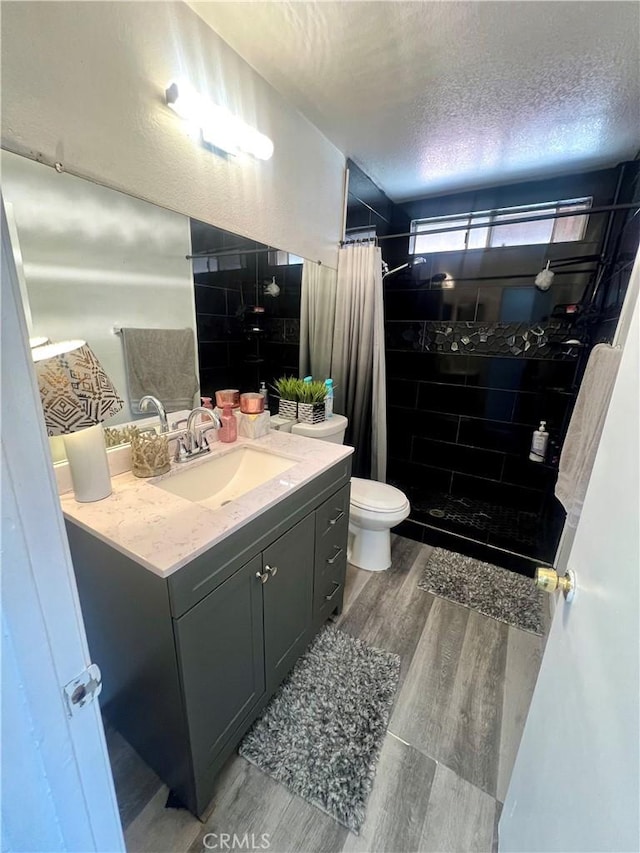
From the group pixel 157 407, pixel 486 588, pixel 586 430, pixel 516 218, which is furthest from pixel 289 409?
pixel 516 218

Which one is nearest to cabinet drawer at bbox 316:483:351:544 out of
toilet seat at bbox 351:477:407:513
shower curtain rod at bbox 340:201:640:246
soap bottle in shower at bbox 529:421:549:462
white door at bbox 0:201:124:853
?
toilet seat at bbox 351:477:407:513

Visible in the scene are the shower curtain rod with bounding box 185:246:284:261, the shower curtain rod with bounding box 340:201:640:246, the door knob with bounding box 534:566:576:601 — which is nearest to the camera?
the door knob with bounding box 534:566:576:601

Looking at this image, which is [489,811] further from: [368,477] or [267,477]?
[368,477]

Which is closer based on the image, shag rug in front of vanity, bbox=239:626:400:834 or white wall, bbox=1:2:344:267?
white wall, bbox=1:2:344:267

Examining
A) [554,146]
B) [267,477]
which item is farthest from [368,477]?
[554,146]

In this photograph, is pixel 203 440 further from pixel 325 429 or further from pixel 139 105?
pixel 139 105

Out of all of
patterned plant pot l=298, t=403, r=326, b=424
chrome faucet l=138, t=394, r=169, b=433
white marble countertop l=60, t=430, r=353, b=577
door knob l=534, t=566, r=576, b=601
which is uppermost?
chrome faucet l=138, t=394, r=169, b=433

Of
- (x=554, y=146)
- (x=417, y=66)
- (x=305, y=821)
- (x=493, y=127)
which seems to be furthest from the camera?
(x=554, y=146)

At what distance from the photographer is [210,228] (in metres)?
1.41

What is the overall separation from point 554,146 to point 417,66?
1035mm

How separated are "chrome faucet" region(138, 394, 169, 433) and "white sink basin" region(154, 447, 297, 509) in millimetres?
195

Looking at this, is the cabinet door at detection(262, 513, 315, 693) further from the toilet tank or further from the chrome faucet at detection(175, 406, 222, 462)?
the toilet tank

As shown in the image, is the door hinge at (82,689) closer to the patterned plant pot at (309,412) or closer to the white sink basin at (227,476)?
the white sink basin at (227,476)

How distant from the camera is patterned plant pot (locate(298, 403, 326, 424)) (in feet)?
6.45
